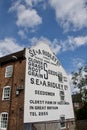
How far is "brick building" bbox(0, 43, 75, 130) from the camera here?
80.8 ft

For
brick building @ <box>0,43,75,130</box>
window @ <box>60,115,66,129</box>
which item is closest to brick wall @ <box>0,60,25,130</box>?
brick building @ <box>0,43,75,130</box>

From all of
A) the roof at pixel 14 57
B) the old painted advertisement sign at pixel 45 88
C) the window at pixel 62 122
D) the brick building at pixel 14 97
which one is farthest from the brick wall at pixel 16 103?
the window at pixel 62 122

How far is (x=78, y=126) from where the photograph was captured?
36.5 meters

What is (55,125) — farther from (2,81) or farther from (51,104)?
(2,81)

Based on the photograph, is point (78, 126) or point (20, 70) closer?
point (20, 70)

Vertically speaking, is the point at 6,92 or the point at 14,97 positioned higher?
the point at 6,92

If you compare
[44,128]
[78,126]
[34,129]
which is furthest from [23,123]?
[78,126]

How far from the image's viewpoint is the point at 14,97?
Answer: 2603 centimetres

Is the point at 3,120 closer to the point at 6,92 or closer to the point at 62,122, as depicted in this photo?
the point at 6,92

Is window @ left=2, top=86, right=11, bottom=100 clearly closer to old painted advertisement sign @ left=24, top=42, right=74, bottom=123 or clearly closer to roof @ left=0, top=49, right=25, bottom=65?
old painted advertisement sign @ left=24, top=42, right=74, bottom=123

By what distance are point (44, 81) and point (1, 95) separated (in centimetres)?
604

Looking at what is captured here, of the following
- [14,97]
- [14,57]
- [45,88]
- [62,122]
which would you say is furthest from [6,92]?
[62,122]

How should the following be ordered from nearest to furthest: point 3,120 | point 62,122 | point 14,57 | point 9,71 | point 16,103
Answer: point 16,103
point 3,120
point 14,57
point 9,71
point 62,122

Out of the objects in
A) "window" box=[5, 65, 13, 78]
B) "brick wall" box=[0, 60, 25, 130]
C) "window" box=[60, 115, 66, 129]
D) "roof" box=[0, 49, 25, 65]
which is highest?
"roof" box=[0, 49, 25, 65]
